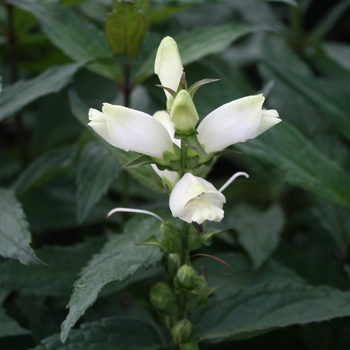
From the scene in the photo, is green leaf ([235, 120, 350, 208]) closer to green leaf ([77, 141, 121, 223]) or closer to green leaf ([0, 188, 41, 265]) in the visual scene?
green leaf ([77, 141, 121, 223])

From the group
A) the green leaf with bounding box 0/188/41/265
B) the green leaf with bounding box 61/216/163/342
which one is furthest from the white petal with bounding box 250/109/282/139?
the green leaf with bounding box 0/188/41/265

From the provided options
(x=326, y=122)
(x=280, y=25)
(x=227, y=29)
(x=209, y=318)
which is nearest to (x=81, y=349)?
(x=209, y=318)

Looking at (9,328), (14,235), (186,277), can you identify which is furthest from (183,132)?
(9,328)

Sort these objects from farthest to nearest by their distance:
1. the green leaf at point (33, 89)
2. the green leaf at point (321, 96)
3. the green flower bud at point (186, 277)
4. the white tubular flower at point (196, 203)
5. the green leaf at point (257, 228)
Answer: the green leaf at point (321, 96) → the green leaf at point (257, 228) → the green leaf at point (33, 89) → the green flower bud at point (186, 277) → the white tubular flower at point (196, 203)

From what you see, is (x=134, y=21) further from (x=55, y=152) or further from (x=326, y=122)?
(x=326, y=122)

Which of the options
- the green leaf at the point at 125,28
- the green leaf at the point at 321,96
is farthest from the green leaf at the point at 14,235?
the green leaf at the point at 321,96

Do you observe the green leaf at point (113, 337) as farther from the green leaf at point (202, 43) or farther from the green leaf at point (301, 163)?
the green leaf at point (202, 43)
